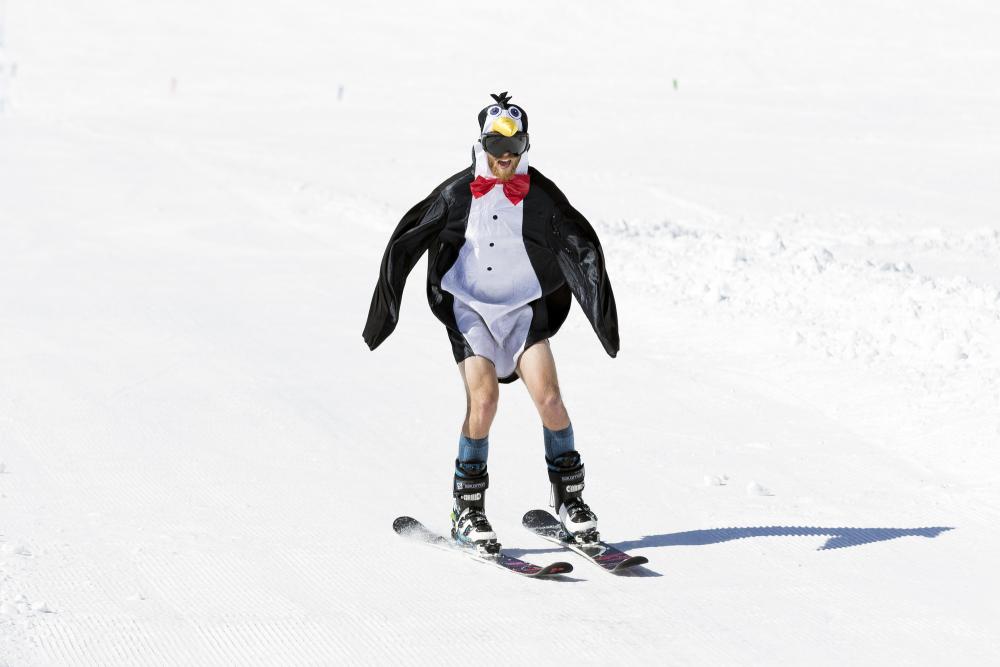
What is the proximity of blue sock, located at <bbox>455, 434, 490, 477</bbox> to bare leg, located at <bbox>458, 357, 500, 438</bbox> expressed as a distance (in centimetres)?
4

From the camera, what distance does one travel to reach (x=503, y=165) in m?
5.43

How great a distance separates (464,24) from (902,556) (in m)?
45.5

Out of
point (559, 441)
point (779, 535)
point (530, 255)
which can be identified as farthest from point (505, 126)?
point (779, 535)

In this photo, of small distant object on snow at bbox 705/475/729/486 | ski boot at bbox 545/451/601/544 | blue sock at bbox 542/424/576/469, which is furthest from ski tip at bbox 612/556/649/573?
small distant object on snow at bbox 705/475/729/486

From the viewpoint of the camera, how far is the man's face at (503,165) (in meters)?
5.40

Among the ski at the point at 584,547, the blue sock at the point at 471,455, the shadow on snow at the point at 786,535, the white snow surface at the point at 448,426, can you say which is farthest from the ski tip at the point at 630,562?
the blue sock at the point at 471,455

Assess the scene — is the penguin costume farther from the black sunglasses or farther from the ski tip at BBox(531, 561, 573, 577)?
the ski tip at BBox(531, 561, 573, 577)

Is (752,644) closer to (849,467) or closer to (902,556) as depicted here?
(902,556)

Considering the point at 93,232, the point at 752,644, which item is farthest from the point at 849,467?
the point at 93,232

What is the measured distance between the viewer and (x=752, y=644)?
4.40 metres

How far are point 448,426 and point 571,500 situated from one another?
2124 millimetres

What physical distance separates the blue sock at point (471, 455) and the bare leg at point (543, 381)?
0.26 metres

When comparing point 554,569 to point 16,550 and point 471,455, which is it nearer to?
point 471,455

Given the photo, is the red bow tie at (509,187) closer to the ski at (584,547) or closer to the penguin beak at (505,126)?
the penguin beak at (505,126)
